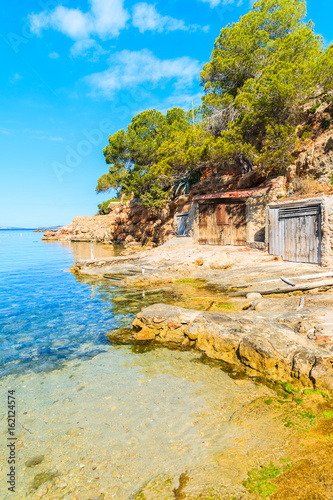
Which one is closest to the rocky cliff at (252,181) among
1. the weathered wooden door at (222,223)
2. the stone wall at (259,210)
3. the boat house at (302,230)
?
the stone wall at (259,210)

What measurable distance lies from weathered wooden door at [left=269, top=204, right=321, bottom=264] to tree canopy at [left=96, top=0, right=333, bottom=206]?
591 centimetres

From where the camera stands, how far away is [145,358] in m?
6.19

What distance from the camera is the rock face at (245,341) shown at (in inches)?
187

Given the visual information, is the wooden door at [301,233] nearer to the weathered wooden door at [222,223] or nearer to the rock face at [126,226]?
the weathered wooden door at [222,223]

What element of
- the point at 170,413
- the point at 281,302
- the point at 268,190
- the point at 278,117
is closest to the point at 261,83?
the point at 278,117

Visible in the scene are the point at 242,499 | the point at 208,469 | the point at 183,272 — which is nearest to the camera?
the point at 242,499

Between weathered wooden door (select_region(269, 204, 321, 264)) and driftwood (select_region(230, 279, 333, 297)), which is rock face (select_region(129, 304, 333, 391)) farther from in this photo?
weathered wooden door (select_region(269, 204, 321, 264))

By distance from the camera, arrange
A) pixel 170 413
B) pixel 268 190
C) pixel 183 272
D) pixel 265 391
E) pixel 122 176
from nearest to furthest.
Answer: pixel 170 413, pixel 265 391, pixel 183 272, pixel 268 190, pixel 122 176

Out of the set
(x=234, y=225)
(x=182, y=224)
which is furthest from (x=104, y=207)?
(x=234, y=225)

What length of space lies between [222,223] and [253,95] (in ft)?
30.3

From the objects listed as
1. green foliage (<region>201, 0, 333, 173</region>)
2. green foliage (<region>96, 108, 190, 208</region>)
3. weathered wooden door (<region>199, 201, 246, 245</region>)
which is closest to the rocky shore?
weathered wooden door (<region>199, 201, 246, 245</region>)

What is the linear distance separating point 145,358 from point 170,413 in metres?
1.99

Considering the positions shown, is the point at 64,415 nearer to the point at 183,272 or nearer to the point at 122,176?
the point at 183,272

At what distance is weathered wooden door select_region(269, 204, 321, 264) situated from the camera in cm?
1257
